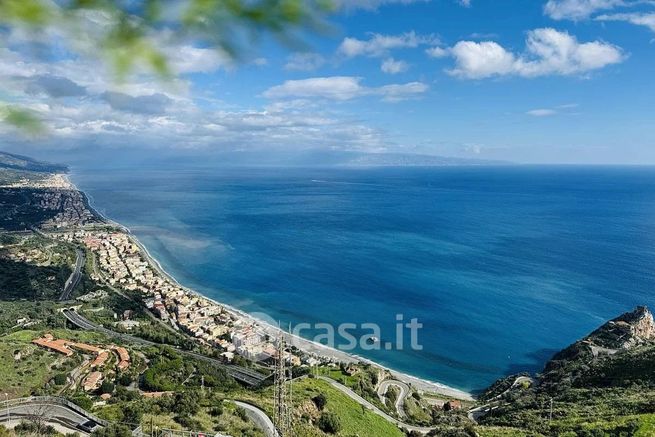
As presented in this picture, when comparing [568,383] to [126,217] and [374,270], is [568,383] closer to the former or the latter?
[374,270]

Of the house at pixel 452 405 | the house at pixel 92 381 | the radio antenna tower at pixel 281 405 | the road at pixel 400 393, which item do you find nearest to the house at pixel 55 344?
the house at pixel 92 381

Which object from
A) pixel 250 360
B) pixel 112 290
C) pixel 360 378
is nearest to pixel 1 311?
pixel 112 290

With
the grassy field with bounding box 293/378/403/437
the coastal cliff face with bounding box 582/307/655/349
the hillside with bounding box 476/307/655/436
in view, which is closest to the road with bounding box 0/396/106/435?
the grassy field with bounding box 293/378/403/437

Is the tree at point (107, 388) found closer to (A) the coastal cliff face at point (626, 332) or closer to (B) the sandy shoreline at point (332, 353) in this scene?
(B) the sandy shoreline at point (332, 353)

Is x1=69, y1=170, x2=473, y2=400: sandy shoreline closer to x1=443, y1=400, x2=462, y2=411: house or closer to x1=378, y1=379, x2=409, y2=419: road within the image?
x1=443, y1=400, x2=462, y2=411: house

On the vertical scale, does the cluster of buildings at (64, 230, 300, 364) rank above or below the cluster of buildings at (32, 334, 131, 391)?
below

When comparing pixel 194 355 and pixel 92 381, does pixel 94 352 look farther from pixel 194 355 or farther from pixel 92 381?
pixel 194 355
